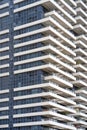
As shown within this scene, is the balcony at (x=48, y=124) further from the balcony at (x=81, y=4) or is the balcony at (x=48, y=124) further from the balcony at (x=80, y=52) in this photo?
the balcony at (x=81, y=4)

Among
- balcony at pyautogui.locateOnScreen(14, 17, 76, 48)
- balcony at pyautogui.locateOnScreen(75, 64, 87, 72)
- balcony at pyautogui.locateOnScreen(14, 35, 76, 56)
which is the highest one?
balcony at pyautogui.locateOnScreen(14, 17, 76, 48)

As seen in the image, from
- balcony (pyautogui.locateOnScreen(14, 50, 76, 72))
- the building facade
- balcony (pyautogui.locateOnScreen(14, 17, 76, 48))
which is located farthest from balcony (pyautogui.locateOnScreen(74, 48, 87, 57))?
balcony (pyautogui.locateOnScreen(14, 50, 76, 72))

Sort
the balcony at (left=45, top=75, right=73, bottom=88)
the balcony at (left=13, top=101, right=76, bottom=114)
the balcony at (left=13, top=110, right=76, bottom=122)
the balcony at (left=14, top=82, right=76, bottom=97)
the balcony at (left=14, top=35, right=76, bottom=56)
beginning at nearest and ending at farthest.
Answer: the balcony at (left=13, top=110, right=76, bottom=122)
the balcony at (left=13, top=101, right=76, bottom=114)
the balcony at (left=14, top=82, right=76, bottom=97)
the balcony at (left=45, top=75, right=73, bottom=88)
the balcony at (left=14, top=35, right=76, bottom=56)

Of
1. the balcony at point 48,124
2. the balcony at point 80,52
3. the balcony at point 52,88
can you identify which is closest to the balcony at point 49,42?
the balcony at point 80,52

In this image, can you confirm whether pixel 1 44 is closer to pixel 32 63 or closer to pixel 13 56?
pixel 13 56

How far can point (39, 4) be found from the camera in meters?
107

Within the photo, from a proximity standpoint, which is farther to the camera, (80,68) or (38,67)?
(80,68)

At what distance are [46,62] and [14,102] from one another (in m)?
13.4

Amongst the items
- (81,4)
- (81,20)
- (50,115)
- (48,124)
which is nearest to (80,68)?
(81,20)

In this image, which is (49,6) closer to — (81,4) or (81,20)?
(81,20)

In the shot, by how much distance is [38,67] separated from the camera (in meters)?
102

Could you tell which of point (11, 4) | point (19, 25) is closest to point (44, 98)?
point (19, 25)

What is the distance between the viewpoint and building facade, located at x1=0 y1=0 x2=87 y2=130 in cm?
10212

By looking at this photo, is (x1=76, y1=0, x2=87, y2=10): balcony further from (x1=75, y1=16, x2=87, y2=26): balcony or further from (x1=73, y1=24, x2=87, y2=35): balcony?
(x1=73, y1=24, x2=87, y2=35): balcony
